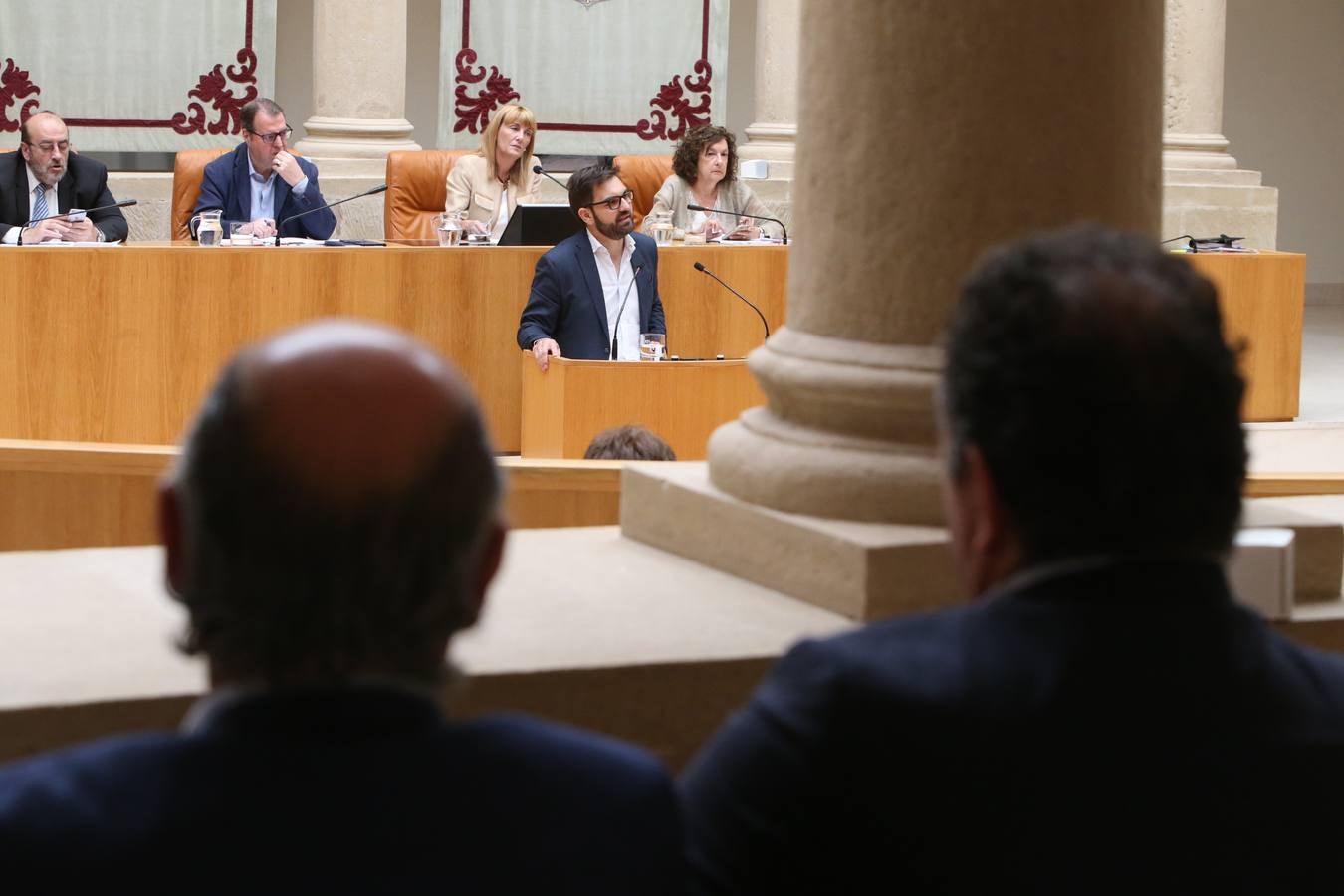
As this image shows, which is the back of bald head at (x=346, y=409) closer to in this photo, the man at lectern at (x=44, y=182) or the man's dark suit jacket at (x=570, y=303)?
the man's dark suit jacket at (x=570, y=303)

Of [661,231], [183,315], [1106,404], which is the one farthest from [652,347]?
[1106,404]

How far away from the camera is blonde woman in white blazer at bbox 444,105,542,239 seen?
8367mm

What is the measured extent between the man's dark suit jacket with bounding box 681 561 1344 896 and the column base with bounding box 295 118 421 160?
9520mm

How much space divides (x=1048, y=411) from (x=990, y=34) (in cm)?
108

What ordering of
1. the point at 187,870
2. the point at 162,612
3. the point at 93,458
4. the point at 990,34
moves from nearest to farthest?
the point at 187,870
the point at 162,612
the point at 990,34
the point at 93,458

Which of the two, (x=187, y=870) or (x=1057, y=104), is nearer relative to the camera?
(x=187, y=870)

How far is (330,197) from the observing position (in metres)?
10.2

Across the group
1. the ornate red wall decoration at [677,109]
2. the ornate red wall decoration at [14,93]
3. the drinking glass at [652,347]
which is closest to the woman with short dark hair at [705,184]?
the drinking glass at [652,347]

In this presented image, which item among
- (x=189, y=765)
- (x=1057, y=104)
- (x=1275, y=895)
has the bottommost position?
(x=1275, y=895)

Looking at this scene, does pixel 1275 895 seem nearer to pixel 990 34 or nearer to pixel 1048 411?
pixel 1048 411

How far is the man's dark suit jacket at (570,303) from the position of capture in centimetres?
705

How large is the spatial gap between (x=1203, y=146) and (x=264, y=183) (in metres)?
5.65

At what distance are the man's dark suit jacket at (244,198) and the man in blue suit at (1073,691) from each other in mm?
6959

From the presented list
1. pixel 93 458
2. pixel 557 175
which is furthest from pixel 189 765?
pixel 557 175
